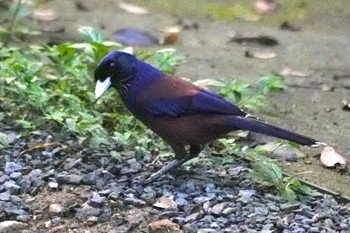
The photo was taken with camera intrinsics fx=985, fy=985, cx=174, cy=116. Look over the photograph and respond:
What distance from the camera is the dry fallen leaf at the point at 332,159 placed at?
14.9 feet

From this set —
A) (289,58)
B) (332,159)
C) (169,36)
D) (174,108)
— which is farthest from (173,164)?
(169,36)

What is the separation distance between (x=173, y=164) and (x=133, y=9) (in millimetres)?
4121

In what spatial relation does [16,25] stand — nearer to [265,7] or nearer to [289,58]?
[289,58]

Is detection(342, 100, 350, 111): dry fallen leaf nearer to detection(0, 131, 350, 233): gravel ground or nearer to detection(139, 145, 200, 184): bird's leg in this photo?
detection(0, 131, 350, 233): gravel ground

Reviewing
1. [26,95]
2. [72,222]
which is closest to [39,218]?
[72,222]

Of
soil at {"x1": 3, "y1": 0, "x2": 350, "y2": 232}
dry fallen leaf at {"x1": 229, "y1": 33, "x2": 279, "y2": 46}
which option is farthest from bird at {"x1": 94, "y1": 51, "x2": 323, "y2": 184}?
dry fallen leaf at {"x1": 229, "y1": 33, "x2": 279, "y2": 46}

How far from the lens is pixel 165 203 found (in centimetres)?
392

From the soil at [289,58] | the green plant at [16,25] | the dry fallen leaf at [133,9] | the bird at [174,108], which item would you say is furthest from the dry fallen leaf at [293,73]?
the bird at [174,108]

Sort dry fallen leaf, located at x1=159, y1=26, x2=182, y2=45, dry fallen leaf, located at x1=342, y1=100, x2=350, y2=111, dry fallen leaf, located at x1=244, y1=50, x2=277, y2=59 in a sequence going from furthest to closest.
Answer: dry fallen leaf, located at x1=159, y1=26, x2=182, y2=45, dry fallen leaf, located at x1=244, y1=50, x2=277, y2=59, dry fallen leaf, located at x1=342, y1=100, x2=350, y2=111

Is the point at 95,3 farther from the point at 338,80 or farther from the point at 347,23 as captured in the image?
the point at 338,80

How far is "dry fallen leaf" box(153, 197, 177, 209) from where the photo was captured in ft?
12.8

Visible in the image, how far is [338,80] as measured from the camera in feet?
20.5

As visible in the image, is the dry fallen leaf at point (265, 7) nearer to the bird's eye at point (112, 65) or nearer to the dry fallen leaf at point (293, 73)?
the dry fallen leaf at point (293, 73)

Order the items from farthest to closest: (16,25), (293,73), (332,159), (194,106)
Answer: (293,73) → (16,25) → (332,159) → (194,106)
